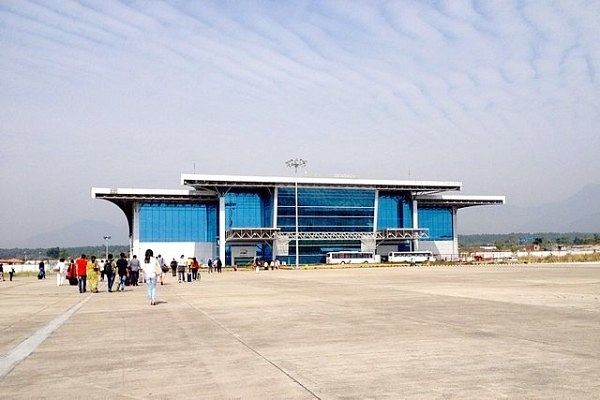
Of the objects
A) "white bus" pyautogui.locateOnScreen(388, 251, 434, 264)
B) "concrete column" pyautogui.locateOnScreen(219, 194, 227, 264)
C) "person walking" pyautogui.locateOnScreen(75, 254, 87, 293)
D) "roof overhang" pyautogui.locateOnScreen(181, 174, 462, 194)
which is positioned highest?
"roof overhang" pyautogui.locateOnScreen(181, 174, 462, 194)

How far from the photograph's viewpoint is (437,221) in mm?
100812

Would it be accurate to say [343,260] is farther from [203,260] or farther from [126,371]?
[126,371]

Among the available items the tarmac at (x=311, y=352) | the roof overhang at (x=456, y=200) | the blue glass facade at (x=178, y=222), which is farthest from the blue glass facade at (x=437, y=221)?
the tarmac at (x=311, y=352)

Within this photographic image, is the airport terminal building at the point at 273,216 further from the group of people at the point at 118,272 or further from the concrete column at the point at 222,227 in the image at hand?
the group of people at the point at 118,272

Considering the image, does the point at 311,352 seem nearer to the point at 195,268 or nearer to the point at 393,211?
the point at 195,268

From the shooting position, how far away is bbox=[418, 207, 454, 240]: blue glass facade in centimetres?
9956

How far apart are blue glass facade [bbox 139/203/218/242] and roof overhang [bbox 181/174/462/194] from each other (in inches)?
155

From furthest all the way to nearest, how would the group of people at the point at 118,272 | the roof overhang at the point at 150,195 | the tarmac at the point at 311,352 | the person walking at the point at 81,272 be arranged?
the roof overhang at the point at 150,195 < the person walking at the point at 81,272 < the group of people at the point at 118,272 < the tarmac at the point at 311,352

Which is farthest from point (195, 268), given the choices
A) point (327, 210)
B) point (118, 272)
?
point (327, 210)

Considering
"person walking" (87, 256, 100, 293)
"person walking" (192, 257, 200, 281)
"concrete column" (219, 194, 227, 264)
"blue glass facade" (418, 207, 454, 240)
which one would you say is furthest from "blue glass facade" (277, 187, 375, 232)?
"person walking" (87, 256, 100, 293)

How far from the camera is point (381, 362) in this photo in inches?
336

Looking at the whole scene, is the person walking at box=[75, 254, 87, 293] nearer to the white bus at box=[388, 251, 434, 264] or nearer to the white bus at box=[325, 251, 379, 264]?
the white bus at box=[325, 251, 379, 264]

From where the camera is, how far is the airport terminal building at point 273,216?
83.7m

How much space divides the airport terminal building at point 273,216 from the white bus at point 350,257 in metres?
4.54
